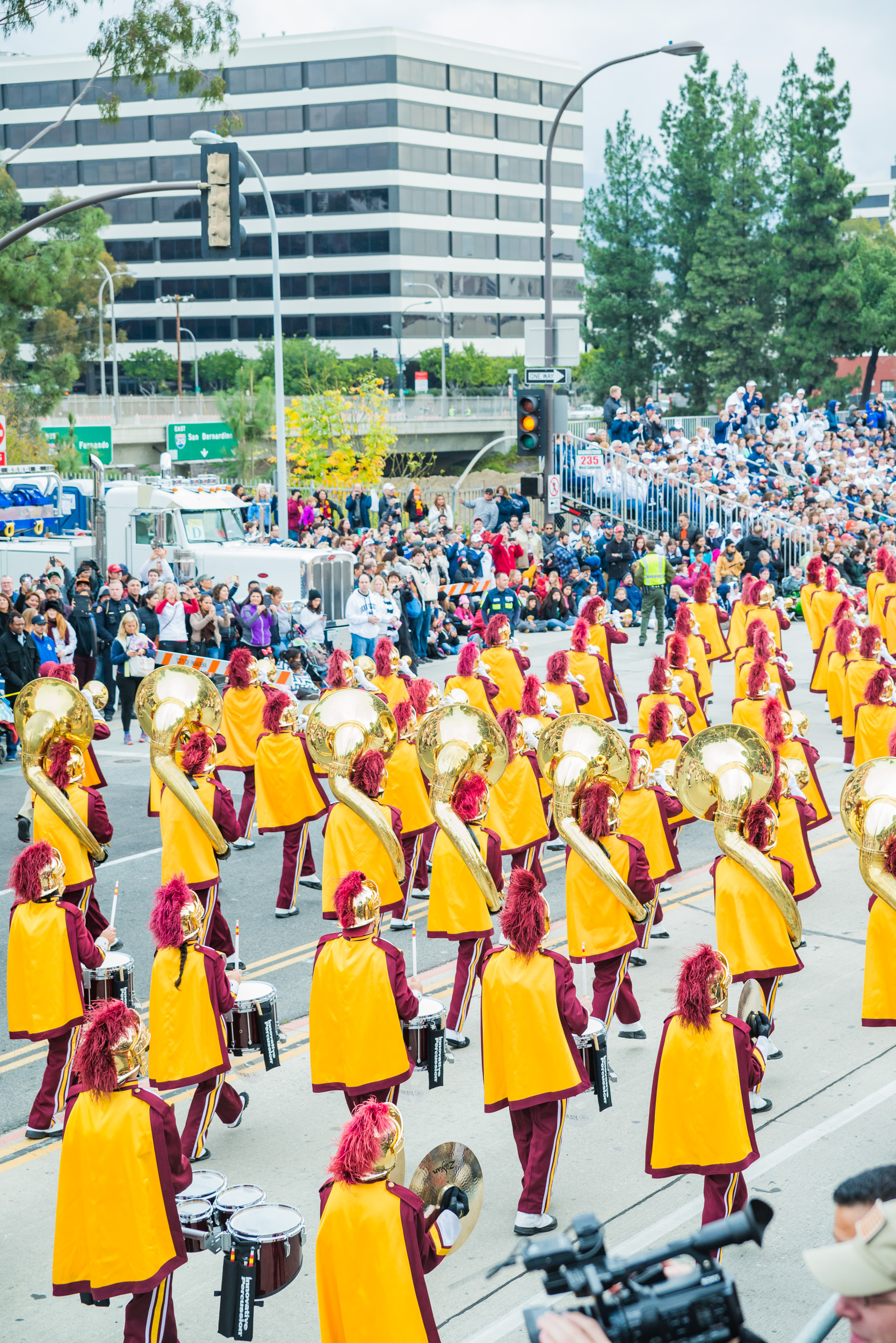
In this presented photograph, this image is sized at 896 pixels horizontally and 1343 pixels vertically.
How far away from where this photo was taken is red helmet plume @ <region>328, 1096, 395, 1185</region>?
16.3 ft

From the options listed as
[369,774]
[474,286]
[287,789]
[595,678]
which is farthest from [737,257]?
[369,774]

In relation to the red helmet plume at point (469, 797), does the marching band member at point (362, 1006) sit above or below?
below

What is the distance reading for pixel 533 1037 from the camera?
694 centimetres

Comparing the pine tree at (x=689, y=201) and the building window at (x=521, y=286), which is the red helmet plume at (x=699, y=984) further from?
the building window at (x=521, y=286)

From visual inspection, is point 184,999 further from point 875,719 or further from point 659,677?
point 875,719

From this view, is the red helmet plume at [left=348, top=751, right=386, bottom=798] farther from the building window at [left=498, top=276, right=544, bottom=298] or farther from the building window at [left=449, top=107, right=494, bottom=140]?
the building window at [left=498, top=276, right=544, bottom=298]

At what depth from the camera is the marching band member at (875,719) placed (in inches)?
522

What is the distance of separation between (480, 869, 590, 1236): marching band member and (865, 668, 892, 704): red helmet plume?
697 cm

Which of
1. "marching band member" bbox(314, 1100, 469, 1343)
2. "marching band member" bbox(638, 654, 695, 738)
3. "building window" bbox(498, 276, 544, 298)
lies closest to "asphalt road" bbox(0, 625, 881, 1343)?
"marching band member" bbox(314, 1100, 469, 1343)

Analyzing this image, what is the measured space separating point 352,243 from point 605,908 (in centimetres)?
7159

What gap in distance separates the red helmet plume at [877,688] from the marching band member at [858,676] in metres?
1.13

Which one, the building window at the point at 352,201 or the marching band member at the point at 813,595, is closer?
the marching band member at the point at 813,595

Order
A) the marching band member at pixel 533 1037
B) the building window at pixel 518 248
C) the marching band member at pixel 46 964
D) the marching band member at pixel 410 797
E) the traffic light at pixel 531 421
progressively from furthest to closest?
1. the building window at pixel 518 248
2. the traffic light at pixel 531 421
3. the marching band member at pixel 410 797
4. the marching band member at pixel 46 964
5. the marching band member at pixel 533 1037

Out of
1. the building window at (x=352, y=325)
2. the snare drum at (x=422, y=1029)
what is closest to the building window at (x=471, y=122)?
the building window at (x=352, y=325)
